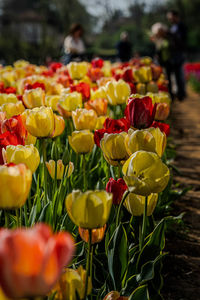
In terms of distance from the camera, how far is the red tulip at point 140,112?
5.23 ft

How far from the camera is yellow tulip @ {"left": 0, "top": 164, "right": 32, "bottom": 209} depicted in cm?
86

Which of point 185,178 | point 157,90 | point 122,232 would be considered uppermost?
point 157,90

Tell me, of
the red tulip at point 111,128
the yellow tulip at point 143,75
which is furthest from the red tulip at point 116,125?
the yellow tulip at point 143,75

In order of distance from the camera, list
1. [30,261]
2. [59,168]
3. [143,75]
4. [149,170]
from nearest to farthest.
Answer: [30,261], [149,170], [59,168], [143,75]

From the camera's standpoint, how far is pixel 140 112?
62.9 inches

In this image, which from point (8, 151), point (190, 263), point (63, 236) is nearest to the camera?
point (63, 236)

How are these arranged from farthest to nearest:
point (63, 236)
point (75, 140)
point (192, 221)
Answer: point (192, 221)
point (75, 140)
point (63, 236)

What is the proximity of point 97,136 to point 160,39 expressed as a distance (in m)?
7.60

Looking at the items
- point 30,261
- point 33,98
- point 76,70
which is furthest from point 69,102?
point 30,261

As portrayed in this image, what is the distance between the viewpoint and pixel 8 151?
4.11 ft

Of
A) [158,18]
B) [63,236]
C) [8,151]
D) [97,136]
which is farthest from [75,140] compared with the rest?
[158,18]

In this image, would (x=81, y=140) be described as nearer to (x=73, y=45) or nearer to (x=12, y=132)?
(x=12, y=132)

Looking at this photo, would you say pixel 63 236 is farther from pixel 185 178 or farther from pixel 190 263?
pixel 185 178

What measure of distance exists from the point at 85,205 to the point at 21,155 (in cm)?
38
